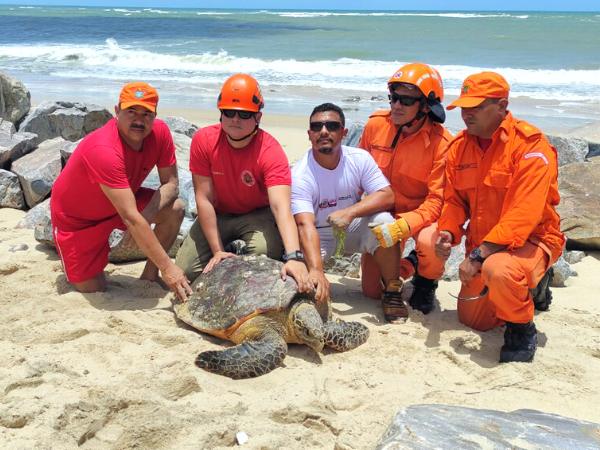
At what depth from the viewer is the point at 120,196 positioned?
3508 millimetres

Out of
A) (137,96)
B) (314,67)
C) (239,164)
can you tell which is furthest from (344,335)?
(314,67)

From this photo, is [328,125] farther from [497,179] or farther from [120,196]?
[120,196]

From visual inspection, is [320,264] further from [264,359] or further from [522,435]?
[522,435]

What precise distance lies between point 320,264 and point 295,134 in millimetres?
5565

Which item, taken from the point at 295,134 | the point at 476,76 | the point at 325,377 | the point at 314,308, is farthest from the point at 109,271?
the point at 295,134

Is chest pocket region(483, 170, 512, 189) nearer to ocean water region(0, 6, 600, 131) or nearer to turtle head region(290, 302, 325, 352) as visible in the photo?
turtle head region(290, 302, 325, 352)

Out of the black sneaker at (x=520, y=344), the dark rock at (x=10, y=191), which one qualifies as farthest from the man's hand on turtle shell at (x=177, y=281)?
the dark rock at (x=10, y=191)

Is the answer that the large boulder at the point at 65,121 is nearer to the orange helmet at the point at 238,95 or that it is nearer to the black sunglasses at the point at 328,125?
the orange helmet at the point at 238,95

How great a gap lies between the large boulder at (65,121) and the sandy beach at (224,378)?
354cm

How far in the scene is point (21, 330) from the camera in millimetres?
3332

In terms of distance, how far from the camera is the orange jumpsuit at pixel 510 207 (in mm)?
3117

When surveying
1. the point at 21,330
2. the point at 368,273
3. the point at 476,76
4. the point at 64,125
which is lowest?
the point at 21,330

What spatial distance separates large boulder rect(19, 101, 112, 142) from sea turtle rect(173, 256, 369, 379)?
4.34m

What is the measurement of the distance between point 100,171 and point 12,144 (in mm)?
3299
